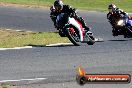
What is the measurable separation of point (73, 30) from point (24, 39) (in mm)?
2454

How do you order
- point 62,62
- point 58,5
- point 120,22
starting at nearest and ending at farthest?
point 62,62, point 58,5, point 120,22

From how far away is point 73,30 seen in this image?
62.3ft

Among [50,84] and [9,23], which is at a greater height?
[50,84]

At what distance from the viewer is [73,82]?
12.1 meters

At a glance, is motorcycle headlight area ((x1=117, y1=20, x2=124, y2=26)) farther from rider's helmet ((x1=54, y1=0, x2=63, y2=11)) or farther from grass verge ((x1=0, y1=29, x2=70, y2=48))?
rider's helmet ((x1=54, y1=0, x2=63, y2=11))

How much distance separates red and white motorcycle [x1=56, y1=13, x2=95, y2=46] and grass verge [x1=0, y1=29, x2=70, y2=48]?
33.6 inches

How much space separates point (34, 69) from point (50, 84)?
185 cm

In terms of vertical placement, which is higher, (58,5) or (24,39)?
(58,5)

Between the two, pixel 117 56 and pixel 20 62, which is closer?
pixel 20 62

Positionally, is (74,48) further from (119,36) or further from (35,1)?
(35,1)

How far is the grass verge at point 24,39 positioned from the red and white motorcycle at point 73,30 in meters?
0.85

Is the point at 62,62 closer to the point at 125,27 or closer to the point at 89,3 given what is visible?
the point at 125,27

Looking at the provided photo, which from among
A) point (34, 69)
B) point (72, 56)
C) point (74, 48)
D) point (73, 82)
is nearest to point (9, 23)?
point (74, 48)

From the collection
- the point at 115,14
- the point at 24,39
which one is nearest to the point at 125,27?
the point at 115,14
